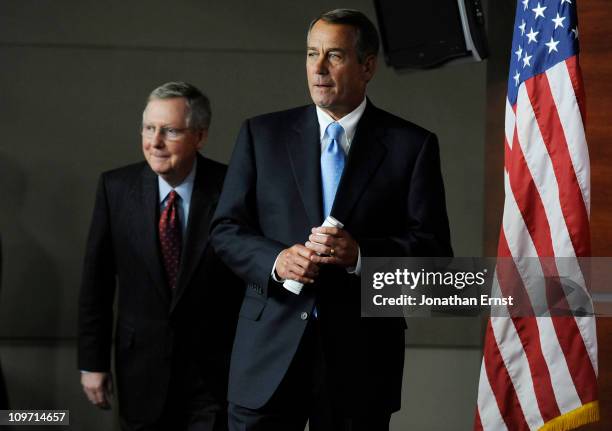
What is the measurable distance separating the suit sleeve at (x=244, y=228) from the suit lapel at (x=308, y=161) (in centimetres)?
13

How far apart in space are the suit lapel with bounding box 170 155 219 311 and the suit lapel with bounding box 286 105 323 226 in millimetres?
684

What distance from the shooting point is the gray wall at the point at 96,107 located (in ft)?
14.4

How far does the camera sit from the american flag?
9.87ft

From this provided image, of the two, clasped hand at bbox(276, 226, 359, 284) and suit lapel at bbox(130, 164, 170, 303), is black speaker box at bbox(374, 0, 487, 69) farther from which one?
clasped hand at bbox(276, 226, 359, 284)

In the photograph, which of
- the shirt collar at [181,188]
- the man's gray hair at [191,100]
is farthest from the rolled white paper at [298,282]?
the man's gray hair at [191,100]

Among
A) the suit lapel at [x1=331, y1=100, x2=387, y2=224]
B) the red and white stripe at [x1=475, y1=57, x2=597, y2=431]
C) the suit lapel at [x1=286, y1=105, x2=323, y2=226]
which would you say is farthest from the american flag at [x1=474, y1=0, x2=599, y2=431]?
the suit lapel at [x1=286, y1=105, x2=323, y2=226]

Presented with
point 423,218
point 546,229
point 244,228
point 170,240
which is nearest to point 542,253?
point 546,229

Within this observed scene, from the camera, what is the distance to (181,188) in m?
3.33

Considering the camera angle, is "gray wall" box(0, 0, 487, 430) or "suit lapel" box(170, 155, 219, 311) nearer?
"suit lapel" box(170, 155, 219, 311)

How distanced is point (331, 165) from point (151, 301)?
0.99m

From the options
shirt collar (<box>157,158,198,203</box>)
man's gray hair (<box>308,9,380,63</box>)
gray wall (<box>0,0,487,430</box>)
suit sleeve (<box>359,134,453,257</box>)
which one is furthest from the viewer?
gray wall (<box>0,0,487,430</box>)

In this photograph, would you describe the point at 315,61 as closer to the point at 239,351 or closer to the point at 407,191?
the point at 407,191

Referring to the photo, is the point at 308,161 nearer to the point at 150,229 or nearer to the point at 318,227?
the point at 318,227

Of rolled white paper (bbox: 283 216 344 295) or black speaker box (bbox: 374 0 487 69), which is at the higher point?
black speaker box (bbox: 374 0 487 69)
